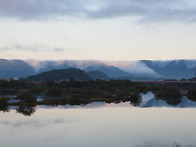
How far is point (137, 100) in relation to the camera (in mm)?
66250

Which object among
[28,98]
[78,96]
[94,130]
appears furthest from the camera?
[78,96]

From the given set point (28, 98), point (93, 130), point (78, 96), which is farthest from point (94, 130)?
→ point (78, 96)

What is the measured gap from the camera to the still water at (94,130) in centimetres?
2634

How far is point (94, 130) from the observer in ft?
104

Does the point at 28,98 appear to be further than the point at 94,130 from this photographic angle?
Yes

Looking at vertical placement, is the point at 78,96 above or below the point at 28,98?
below

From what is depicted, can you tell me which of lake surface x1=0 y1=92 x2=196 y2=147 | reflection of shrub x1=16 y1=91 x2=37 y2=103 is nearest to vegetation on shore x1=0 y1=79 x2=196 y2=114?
reflection of shrub x1=16 y1=91 x2=37 y2=103

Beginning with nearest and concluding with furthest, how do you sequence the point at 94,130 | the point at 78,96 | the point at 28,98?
1. the point at 94,130
2. the point at 28,98
3. the point at 78,96

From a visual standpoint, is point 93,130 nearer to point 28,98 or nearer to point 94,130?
point 94,130

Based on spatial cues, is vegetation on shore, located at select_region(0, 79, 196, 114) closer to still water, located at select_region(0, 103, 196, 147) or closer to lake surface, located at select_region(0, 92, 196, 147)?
lake surface, located at select_region(0, 92, 196, 147)

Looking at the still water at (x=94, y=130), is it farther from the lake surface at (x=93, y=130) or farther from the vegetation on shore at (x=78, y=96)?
the vegetation on shore at (x=78, y=96)

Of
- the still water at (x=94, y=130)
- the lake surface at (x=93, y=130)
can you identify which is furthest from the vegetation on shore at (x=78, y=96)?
the still water at (x=94, y=130)

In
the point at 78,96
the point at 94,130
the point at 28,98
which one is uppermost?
the point at 28,98

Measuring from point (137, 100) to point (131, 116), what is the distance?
24.2 m
